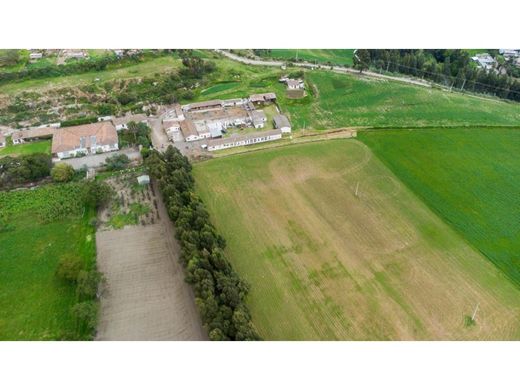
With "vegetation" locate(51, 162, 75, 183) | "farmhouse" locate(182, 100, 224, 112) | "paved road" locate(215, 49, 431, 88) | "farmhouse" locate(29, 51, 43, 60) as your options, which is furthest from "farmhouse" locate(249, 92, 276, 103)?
"farmhouse" locate(29, 51, 43, 60)

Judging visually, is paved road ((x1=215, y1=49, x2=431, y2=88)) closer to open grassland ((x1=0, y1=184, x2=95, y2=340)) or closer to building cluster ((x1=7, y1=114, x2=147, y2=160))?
building cluster ((x1=7, y1=114, x2=147, y2=160))

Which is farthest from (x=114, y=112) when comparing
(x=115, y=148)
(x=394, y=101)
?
(x=394, y=101)

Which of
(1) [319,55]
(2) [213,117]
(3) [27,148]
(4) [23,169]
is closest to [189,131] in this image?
(2) [213,117]

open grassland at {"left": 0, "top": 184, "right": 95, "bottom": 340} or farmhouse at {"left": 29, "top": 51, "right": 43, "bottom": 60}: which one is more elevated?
farmhouse at {"left": 29, "top": 51, "right": 43, "bottom": 60}

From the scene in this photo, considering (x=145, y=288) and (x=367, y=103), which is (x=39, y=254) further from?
(x=367, y=103)

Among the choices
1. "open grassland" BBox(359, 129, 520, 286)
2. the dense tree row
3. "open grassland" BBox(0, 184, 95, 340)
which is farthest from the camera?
the dense tree row

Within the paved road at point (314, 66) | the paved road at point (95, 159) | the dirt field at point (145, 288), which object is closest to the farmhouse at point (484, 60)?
the paved road at point (314, 66)

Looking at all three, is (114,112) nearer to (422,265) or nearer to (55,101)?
(55,101)
